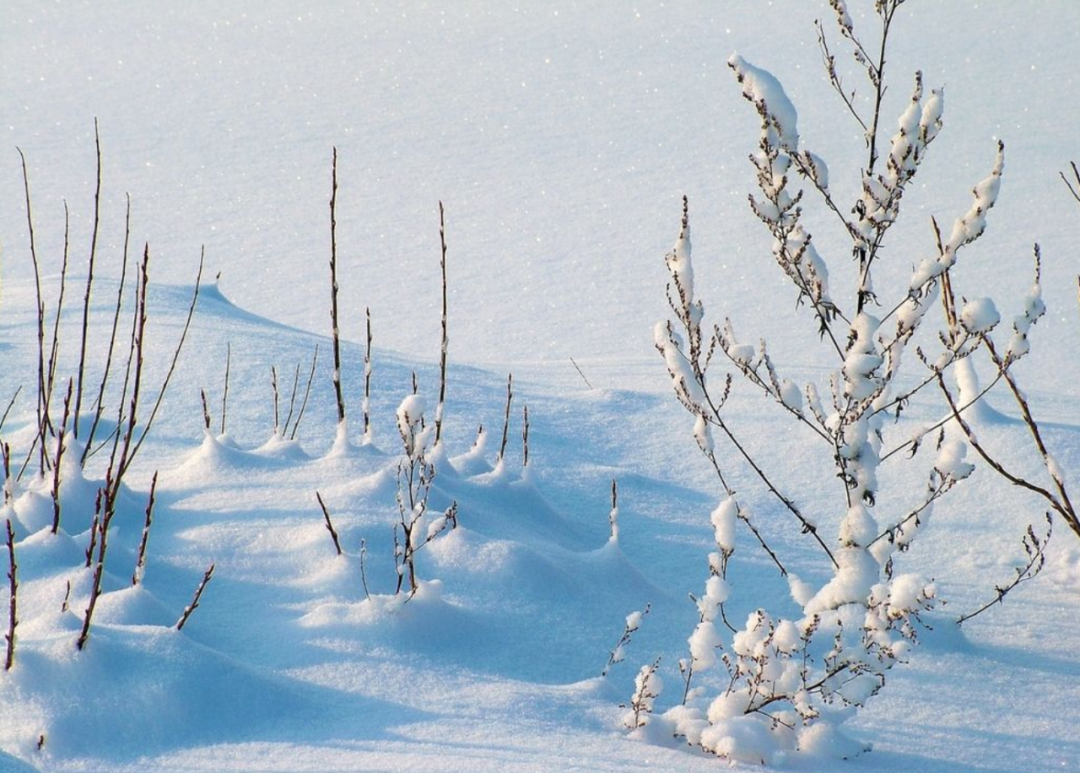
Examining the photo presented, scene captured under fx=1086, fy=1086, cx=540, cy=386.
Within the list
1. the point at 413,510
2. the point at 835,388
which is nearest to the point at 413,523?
the point at 413,510

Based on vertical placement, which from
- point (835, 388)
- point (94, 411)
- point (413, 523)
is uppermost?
point (835, 388)

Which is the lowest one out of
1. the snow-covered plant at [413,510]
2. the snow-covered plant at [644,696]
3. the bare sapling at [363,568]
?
the snow-covered plant at [644,696]

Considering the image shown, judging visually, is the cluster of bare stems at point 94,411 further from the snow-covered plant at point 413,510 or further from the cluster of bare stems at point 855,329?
the cluster of bare stems at point 855,329

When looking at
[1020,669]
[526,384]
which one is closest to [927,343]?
[526,384]

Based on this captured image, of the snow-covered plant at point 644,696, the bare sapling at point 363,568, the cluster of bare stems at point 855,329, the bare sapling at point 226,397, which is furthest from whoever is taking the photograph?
the bare sapling at point 226,397

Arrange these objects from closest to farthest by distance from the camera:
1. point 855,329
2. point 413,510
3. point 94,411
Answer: point 855,329
point 413,510
point 94,411

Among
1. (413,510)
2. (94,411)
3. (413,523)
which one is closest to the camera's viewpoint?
(413,523)

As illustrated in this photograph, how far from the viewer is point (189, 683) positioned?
2.17 metres

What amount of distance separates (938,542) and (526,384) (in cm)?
237

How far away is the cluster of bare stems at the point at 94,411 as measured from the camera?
92.0 inches

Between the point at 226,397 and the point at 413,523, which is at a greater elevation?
the point at 226,397

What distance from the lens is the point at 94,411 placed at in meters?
4.10

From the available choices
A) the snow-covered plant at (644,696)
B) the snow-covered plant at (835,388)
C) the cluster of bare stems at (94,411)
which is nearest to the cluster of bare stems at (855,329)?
the snow-covered plant at (835,388)

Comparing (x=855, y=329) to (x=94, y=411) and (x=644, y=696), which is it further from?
(x=94, y=411)
